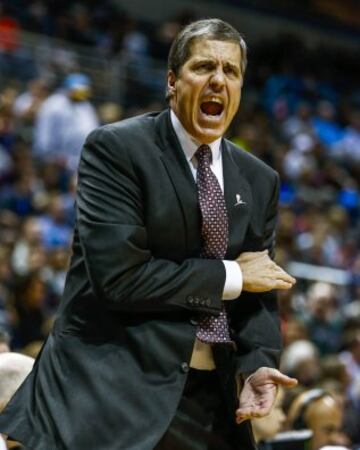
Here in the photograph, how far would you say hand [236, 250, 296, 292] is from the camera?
9.11ft

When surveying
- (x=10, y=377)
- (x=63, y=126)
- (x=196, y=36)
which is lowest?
(x=63, y=126)

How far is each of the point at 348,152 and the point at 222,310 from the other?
39.2 ft

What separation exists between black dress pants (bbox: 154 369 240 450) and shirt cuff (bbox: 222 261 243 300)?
0.24 m

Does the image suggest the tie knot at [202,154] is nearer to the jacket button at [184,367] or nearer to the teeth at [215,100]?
the teeth at [215,100]

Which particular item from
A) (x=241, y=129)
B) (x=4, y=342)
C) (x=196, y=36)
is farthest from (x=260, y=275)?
(x=241, y=129)

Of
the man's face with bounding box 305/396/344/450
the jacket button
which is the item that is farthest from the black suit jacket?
the man's face with bounding box 305/396/344/450

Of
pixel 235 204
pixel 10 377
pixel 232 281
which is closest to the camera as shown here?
pixel 232 281

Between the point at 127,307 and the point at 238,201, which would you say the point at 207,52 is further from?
the point at 127,307

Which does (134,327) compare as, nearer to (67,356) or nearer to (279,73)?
(67,356)

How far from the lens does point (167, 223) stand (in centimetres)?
274

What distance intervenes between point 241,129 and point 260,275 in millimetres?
10346

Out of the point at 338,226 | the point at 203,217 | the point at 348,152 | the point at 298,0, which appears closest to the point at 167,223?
the point at 203,217

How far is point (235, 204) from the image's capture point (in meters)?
2.86

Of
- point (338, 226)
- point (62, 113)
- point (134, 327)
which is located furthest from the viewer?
point (338, 226)
